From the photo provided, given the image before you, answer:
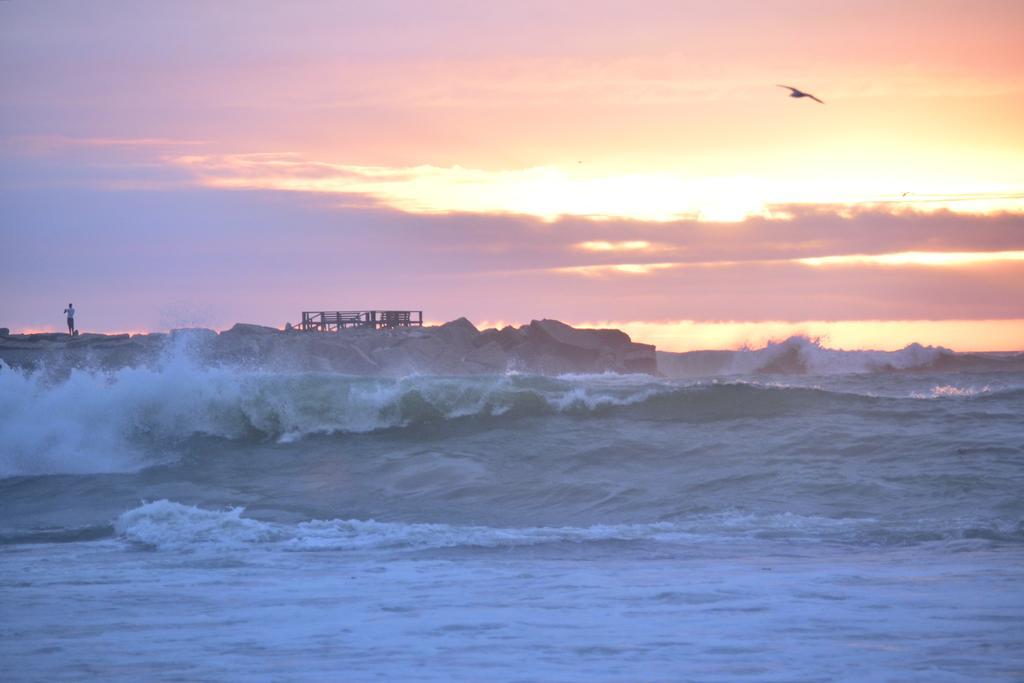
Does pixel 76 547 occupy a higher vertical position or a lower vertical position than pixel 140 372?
lower

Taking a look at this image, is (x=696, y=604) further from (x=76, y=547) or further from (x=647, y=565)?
(x=76, y=547)

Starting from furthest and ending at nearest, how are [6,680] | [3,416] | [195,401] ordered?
[195,401] → [3,416] → [6,680]

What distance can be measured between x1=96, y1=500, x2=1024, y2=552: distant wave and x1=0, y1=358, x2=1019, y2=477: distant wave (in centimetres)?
588

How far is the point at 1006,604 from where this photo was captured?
19.2 ft

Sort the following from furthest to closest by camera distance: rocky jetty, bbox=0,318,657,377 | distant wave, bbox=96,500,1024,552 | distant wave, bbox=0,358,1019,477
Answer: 1. rocky jetty, bbox=0,318,657,377
2. distant wave, bbox=0,358,1019,477
3. distant wave, bbox=96,500,1024,552

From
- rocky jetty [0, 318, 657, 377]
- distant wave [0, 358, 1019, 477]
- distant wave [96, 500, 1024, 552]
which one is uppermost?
rocky jetty [0, 318, 657, 377]

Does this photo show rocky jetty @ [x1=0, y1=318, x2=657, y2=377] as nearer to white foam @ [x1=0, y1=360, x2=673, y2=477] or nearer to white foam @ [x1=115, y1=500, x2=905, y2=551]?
white foam @ [x1=0, y1=360, x2=673, y2=477]

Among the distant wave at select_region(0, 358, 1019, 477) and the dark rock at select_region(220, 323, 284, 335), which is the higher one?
the dark rock at select_region(220, 323, 284, 335)

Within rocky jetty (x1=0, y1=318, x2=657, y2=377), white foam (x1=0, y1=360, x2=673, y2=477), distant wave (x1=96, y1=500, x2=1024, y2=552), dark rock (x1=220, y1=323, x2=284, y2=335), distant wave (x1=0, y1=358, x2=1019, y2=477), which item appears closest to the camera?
distant wave (x1=96, y1=500, x2=1024, y2=552)

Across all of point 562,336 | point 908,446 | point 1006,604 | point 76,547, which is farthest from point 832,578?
point 562,336

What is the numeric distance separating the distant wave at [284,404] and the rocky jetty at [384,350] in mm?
7490

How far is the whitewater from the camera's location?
527 centimetres

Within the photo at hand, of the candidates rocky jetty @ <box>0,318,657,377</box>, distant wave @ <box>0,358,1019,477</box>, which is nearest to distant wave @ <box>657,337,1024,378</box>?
rocky jetty @ <box>0,318,657,377</box>

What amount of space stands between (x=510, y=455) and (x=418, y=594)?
730 cm
